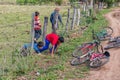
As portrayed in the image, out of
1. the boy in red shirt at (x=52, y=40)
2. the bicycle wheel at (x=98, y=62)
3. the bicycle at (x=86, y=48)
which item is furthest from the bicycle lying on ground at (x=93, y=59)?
the boy in red shirt at (x=52, y=40)

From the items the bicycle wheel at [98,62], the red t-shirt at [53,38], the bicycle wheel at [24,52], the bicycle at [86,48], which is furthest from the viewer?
the red t-shirt at [53,38]

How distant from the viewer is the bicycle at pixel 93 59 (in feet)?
35.0

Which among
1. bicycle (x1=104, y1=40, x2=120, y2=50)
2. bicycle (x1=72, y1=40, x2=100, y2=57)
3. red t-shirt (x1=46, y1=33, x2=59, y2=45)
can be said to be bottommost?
bicycle (x1=104, y1=40, x2=120, y2=50)

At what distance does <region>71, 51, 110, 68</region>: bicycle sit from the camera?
35.0 ft

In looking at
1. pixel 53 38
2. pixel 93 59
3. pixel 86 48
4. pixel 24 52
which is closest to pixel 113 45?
pixel 86 48

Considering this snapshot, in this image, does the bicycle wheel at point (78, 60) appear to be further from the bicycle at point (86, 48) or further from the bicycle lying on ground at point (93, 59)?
the bicycle at point (86, 48)

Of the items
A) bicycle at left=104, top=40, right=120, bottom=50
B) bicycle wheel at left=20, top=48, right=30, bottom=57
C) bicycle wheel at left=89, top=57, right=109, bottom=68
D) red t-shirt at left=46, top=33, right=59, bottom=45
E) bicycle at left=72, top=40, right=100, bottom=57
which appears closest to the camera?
bicycle wheel at left=89, top=57, right=109, bottom=68

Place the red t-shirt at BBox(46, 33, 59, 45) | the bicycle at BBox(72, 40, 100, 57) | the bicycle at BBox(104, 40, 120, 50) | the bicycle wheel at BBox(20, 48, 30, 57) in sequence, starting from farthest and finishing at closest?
the bicycle at BBox(104, 40, 120, 50)
the red t-shirt at BBox(46, 33, 59, 45)
the bicycle at BBox(72, 40, 100, 57)
the bicycle wheel at BBox(20, 48, 30, 57)

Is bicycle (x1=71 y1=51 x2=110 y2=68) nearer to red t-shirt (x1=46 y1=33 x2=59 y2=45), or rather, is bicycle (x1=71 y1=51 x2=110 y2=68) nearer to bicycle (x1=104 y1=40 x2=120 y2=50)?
red t-shirt (x1=46 y1=33 x2=59 y2=45)

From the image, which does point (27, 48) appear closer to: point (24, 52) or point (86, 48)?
point (24, 52)

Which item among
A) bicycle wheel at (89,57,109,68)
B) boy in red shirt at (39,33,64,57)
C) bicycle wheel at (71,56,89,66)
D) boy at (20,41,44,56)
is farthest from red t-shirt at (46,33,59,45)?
bicycle wheel at (89,57,109,68)

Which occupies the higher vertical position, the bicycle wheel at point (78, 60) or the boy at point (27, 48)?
the boy at point (27, 48)

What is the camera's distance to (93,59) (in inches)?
429

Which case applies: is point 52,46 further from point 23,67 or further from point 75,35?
point 75,35
